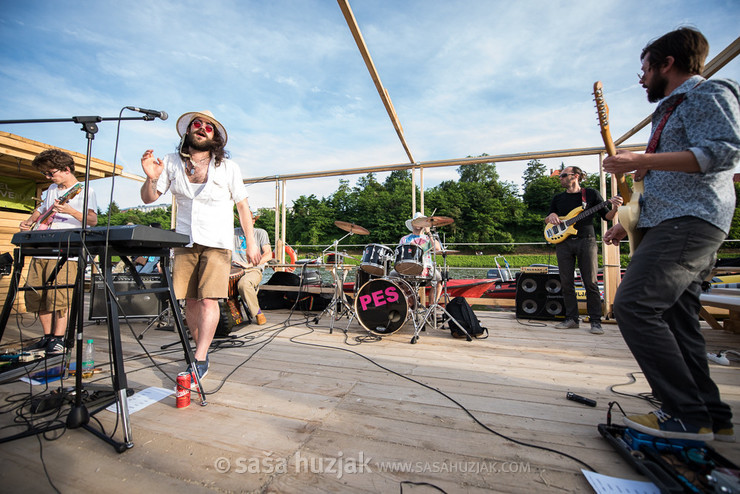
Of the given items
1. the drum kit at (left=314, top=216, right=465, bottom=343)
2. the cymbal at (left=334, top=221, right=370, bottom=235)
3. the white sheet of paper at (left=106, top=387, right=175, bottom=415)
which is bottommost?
the white sheet of paper at (left=106, top=387, right=175, bottom=415)

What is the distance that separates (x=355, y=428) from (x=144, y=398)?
4.19 feet

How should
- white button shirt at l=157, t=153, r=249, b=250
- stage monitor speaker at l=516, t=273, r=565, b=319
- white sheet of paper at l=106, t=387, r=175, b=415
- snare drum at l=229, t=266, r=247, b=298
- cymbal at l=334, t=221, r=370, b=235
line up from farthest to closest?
cymbal at l=334, t=221, r=370, b=235, stage monitor speaker at l=516, t=273, r=565, b=319, snare drum at l=229, t=266, r=247, b=298, white button shirt at l=157, t=153, r=249, b=250, white sheet of paper at l=106, t=387, r=175, b=415

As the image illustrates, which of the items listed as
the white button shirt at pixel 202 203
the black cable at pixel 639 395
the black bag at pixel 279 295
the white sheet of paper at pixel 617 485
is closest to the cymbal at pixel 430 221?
the black bag at pixel 279 295

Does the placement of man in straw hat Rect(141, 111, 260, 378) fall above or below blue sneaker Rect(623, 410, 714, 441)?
above

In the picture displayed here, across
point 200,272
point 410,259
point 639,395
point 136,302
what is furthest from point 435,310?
point 136,302

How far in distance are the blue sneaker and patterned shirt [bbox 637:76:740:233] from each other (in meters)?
0.78

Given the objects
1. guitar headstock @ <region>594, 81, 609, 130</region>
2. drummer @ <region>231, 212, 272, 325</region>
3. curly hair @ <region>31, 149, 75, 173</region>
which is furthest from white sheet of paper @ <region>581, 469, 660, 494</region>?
curly hair @ <region>31, 149, 75, 173</region>

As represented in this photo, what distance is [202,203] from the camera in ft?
6.84

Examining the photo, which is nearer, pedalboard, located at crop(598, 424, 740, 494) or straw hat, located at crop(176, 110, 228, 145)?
pedalboard, located at crop(598, 424, 740, 494)

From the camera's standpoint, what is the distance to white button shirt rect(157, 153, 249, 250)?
2.06 m

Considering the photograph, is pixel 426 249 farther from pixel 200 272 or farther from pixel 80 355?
pixel 80 355

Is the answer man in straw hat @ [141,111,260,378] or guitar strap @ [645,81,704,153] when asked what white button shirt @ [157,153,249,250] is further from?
guitar strap @ [645,81,704,153]

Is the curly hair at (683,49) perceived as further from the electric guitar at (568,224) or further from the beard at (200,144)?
the electric guitar at (568,224)

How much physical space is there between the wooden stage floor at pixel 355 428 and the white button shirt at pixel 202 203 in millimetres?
980
